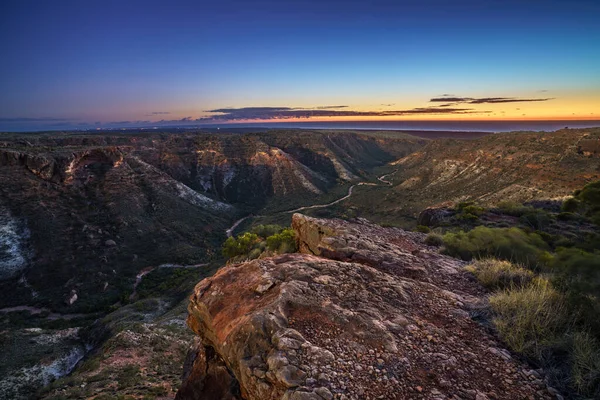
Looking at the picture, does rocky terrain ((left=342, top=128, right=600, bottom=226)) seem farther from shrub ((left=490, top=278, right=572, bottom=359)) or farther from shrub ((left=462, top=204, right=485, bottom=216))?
shrub ((left=490, top=278, right=572, bottom=359))

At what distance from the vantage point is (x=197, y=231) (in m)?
71.8

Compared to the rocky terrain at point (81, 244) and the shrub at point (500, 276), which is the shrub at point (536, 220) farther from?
the rocky terrain at point (81, 244)

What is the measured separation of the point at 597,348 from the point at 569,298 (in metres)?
1.22

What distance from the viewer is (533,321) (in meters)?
6.01

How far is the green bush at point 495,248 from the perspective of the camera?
13641 mm

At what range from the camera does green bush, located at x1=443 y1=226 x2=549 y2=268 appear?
1364 cm

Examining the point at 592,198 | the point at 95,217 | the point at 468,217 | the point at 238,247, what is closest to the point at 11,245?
the point at 95,217

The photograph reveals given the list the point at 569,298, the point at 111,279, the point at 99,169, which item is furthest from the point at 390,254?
the point at 99,169

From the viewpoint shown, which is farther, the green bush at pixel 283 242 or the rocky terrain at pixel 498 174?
the rocky terrain at pixel 498 174

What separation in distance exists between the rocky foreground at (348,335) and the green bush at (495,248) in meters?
4.40

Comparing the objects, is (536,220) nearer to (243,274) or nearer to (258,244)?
(258,244)

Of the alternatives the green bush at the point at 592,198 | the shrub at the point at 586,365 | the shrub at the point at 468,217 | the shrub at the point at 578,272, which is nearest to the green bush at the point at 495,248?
the shrub at the point at 578,272

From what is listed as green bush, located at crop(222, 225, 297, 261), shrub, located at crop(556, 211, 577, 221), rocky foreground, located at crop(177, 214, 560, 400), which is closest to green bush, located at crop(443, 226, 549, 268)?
rocky foreground, located at crop(177, 214, 560, 400)

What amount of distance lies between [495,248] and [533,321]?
9941 mm
